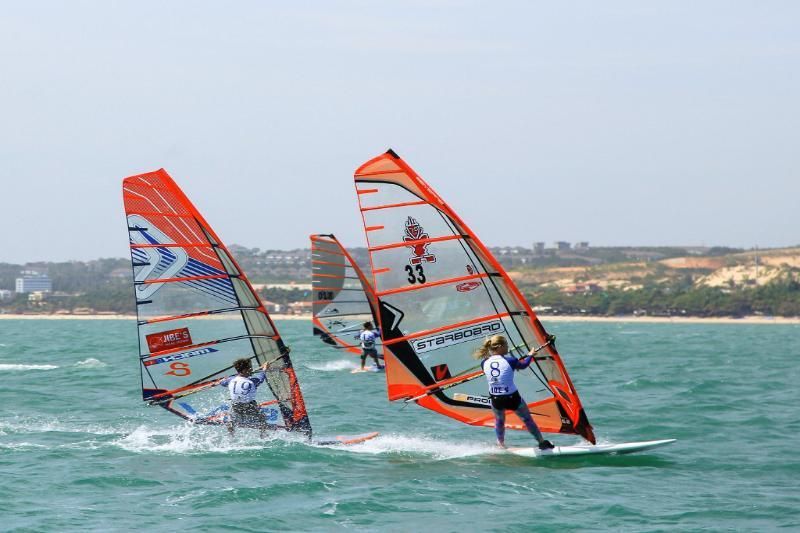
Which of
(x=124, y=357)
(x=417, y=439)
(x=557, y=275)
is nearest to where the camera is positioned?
(x=417, y=439)

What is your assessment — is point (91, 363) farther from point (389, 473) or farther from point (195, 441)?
point (389, 473)

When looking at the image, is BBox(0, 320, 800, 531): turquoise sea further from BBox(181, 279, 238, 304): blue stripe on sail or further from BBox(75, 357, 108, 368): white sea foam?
BBox(75, 357, 108, 368): white sea foam

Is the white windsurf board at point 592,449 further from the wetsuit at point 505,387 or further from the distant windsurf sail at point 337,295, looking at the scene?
the distant windsurf sail at point 337,295

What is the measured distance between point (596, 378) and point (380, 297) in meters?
11.4

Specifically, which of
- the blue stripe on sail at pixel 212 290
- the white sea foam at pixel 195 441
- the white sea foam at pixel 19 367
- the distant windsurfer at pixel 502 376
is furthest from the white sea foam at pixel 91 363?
the distant windsurfer at pixel 502 376

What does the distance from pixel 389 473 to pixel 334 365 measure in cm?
1514

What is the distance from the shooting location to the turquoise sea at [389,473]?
8.68 metres

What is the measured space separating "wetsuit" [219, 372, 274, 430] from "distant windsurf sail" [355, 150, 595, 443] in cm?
147

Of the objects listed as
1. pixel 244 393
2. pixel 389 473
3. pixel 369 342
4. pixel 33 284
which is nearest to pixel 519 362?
pixel 389 473

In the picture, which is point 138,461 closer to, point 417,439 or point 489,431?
point 417,439

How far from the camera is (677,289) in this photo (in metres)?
106

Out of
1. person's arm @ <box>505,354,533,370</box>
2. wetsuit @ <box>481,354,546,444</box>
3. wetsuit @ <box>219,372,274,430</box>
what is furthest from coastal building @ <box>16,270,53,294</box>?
person's arm @ <box>505,354,533,370</box>

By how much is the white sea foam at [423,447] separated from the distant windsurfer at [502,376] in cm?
64

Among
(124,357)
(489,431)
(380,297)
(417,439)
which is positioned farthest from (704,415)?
(124,357)
